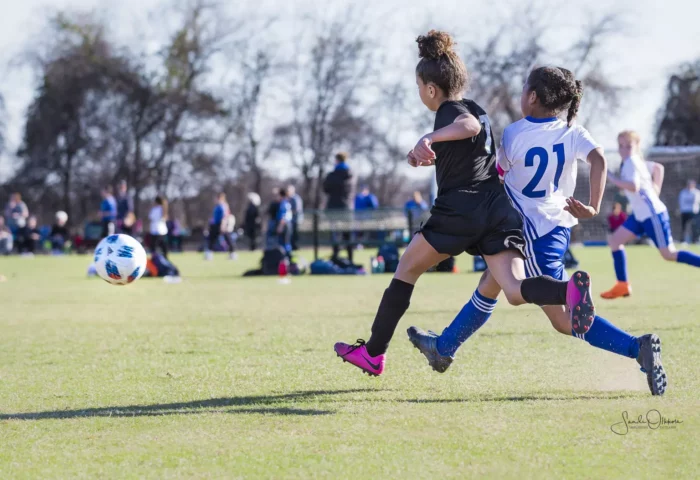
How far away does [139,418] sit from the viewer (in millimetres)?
4383

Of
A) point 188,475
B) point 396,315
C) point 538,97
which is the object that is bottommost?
point 188,475

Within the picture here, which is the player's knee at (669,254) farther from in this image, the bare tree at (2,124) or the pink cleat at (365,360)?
the bare tree at (2,124)

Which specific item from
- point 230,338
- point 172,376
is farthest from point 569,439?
point 230,338

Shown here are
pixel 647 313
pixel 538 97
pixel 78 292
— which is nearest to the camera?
pixel 538 97

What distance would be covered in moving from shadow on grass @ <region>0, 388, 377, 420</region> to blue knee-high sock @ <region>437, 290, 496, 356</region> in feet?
2.67

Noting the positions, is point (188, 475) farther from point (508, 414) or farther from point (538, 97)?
point (538, 97)

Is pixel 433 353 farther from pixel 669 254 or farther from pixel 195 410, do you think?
pixel 669 254

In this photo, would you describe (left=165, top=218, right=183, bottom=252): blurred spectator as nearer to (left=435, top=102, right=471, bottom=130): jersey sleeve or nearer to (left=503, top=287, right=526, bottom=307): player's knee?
(left=435, top=102, right=471, bottom=130): jersey sleeve

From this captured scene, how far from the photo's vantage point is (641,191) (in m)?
9.69

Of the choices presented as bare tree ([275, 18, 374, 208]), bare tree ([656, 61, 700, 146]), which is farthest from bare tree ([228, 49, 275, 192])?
bare tree ([656, 61, 700, 146])

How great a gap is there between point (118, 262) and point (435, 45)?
10.9ft

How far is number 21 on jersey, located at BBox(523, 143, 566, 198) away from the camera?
4.93m

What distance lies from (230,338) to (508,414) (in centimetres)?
377

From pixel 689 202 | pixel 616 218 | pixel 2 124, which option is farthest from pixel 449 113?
pixel 2 124
